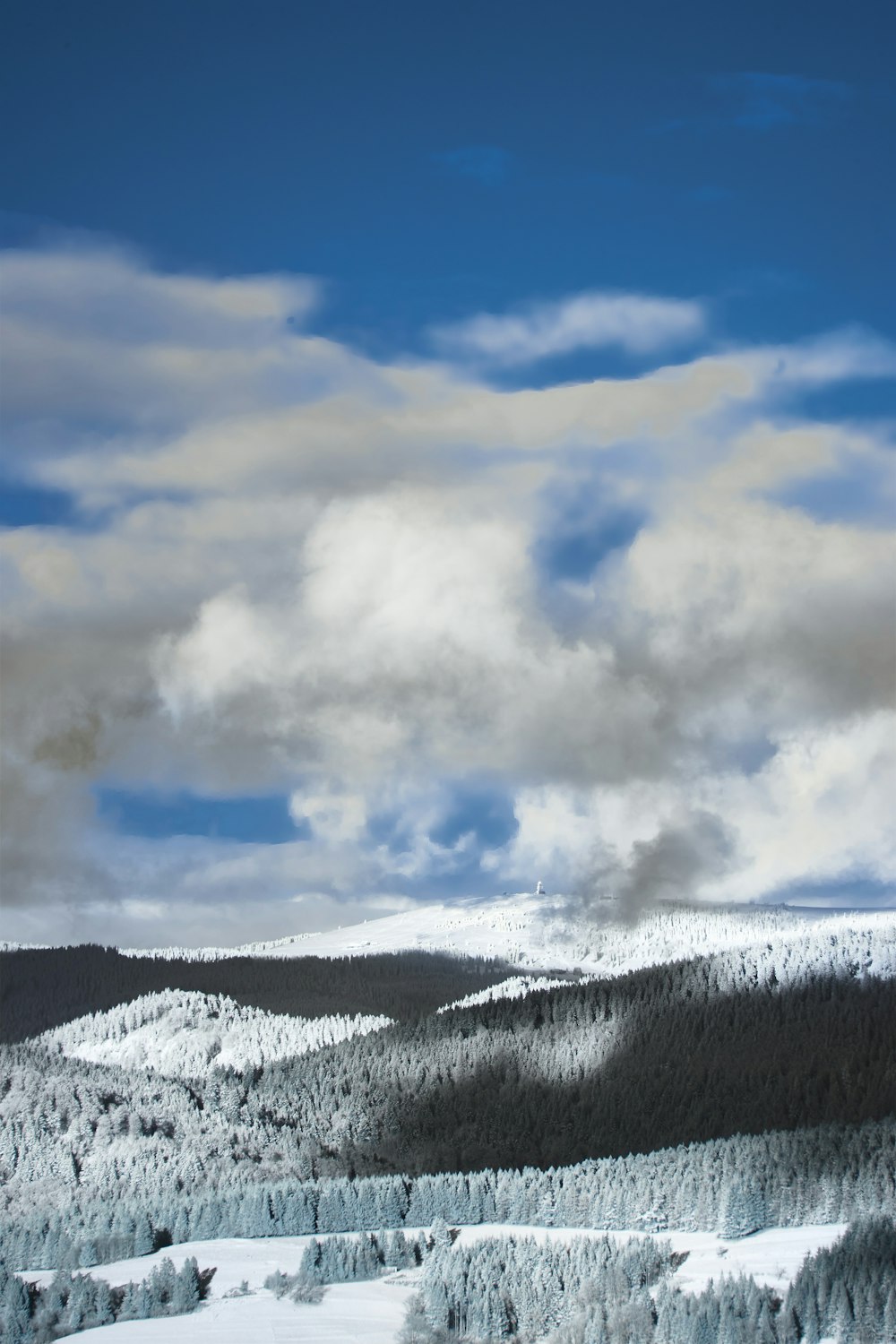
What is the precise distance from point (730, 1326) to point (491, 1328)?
1205 inches

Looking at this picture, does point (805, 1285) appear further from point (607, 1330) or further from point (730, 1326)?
point (607, 1330)

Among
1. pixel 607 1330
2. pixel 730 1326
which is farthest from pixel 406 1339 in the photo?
pixel 730 1326

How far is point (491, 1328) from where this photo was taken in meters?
199

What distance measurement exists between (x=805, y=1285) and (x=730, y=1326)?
13.3 m

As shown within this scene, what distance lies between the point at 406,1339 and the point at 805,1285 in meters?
49.8

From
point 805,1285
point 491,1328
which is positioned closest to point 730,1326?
point 805,1285

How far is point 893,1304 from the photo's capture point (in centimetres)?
18625

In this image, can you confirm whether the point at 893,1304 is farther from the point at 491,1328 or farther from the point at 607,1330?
the point at 491,1328

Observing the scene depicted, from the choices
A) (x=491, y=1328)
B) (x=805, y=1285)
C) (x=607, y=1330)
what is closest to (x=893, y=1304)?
(x=805, y=1285)

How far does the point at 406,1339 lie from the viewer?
7844 inches

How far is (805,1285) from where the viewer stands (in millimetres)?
194750

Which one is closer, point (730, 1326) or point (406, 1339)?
point (730, 1326)

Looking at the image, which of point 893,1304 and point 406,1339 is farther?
point 406,1339

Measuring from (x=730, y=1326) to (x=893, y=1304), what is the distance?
1920cm
